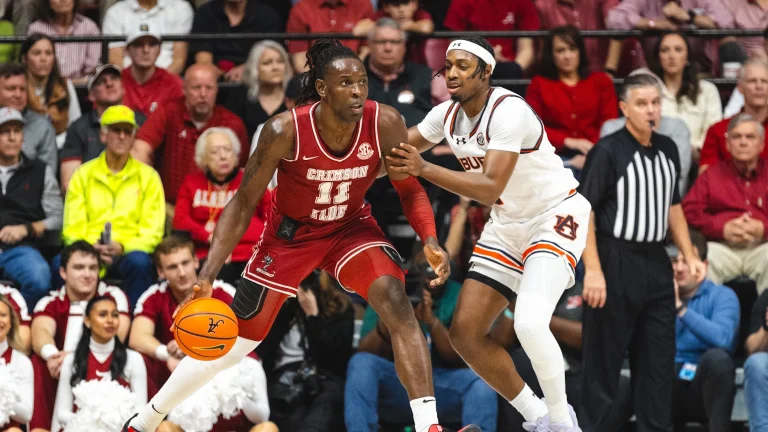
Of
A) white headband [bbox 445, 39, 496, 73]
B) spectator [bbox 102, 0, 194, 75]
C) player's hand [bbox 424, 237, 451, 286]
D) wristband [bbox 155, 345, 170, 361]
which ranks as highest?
white headband [bbox 445, 39, 496, 73]

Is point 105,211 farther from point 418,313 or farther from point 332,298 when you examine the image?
point 418,313

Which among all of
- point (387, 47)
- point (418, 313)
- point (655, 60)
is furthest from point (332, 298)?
point (655, 60)

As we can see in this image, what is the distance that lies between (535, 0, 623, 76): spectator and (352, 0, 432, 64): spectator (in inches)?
38.3

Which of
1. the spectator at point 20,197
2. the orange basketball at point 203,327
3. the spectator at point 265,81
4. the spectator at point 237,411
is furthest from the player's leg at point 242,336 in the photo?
the spectator at point 265,81

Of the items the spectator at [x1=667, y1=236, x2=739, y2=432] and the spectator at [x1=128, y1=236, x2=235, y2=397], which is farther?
the spectator at [x1=128, y1=236, x2=235, y2=397]

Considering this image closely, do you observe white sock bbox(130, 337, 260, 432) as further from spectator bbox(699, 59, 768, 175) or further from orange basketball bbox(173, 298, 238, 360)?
spectator bbox(699, 59, 768, 175)

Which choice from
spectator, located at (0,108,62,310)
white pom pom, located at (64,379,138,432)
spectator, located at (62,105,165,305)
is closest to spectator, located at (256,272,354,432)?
white pom pom, located at (64,379,138,432)

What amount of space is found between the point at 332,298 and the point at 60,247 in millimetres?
2274

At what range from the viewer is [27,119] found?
364 inches

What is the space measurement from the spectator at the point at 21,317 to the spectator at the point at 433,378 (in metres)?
2.10

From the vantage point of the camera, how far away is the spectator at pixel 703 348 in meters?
7.77

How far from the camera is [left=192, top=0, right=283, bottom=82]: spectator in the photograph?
33.1 feet

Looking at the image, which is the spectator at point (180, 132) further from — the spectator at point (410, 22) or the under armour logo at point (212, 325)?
the under armour logo at point (212, 325)

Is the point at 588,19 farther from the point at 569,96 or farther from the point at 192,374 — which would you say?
the point at 192,374
